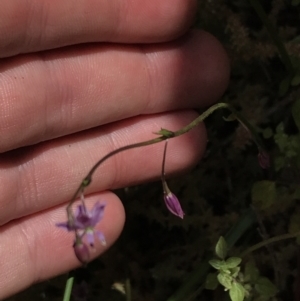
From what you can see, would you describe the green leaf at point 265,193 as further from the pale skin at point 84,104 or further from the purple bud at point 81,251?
the purple bud at point 81,251

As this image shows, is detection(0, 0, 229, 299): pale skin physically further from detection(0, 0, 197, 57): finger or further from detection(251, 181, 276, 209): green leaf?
detection(251, 181, 276, 209): green leaf

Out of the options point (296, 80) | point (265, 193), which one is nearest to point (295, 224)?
point (265, 193)

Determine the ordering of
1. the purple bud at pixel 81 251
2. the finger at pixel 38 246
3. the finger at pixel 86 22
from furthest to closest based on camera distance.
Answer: the finger at pixel 38 246 → the finger at pixel 86 22 → the purple bud at pixel 81 251

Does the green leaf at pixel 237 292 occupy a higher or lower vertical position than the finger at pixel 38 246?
higher

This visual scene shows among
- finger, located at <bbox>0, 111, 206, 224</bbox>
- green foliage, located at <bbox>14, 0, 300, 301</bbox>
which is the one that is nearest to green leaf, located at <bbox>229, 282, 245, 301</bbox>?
green foliage, located at <bbox>14, 0, 300, 301</bbox>

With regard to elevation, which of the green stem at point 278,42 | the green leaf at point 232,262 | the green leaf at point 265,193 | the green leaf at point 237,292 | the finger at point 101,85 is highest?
the green stem at point 278,42

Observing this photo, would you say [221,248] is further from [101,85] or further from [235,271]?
[101,85]

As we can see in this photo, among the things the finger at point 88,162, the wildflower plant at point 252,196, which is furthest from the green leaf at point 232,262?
the finger at point 88,162
